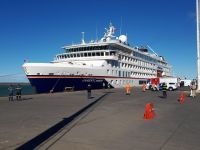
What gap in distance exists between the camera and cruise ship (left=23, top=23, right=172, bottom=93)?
37.9m

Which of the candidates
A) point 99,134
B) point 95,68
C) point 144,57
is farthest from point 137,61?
point 99,134

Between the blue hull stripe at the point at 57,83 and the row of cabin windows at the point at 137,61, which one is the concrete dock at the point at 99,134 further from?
the row of cabin windows at the point at 137,61

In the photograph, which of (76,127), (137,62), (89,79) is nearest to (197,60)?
(89,79)

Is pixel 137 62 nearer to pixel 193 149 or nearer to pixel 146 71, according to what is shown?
pixel 146 71

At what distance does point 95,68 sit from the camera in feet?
149

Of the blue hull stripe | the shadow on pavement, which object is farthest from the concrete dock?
the blue hull stripe

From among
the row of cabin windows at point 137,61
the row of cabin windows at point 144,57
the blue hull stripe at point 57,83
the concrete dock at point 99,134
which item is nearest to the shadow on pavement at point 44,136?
the concrete dock at point 99,134

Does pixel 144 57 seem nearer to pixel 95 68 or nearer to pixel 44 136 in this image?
pixel 95 68

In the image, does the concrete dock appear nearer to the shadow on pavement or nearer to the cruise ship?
the shadow on pavement

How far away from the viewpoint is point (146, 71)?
6962cm

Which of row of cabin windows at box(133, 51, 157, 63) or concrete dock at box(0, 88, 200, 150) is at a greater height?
row of cabin windows at box(133, 51, 157, 63)

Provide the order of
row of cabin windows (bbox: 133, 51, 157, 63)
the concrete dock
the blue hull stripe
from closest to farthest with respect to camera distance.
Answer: the concrete dock < the blue hull stripe < row of cabin windows (bbox: 133, 51, 157, 63)

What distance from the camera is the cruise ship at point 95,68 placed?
124 ft

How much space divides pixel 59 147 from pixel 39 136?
5.36ft
